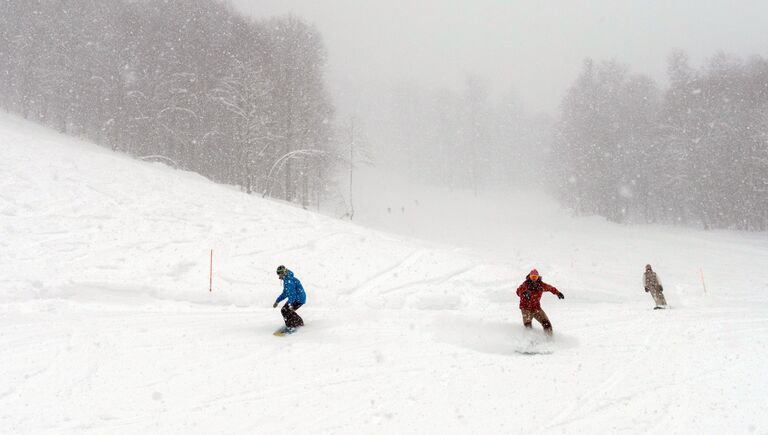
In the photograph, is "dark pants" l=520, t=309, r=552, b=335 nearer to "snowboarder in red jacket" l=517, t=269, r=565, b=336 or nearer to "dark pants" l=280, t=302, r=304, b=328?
Answer: "snowboarder in red jacket" l=517, t=269, r=565, b=336

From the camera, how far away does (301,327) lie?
1027cm

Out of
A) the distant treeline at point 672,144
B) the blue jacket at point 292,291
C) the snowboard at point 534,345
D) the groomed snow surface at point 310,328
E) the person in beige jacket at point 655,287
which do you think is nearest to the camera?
the groomed snow surface at point 310,328

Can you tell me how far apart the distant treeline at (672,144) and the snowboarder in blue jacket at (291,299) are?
37224mm

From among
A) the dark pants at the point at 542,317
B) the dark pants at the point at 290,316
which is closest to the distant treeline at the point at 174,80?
the dark pants at the point at 290,316

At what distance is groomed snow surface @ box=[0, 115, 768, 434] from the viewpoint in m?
5.74

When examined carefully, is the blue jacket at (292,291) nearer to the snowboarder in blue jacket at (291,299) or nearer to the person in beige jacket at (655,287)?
the snowboarder in blue jacket at (291,299)

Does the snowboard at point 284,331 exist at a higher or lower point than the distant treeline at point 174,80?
lower

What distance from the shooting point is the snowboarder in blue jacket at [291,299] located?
991 cm

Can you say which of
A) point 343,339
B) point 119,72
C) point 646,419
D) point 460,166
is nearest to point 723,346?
point 646,419

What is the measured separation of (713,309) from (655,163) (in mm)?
32453

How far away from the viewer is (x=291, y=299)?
10.0 meters

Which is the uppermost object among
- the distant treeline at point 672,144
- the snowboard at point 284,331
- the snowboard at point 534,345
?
the distant treeline at point 672,144

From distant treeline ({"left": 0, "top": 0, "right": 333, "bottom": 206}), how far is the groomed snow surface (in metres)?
8.39

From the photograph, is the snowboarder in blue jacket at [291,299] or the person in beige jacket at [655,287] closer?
Result: the snowboarder in blue jacket at [291,299]
